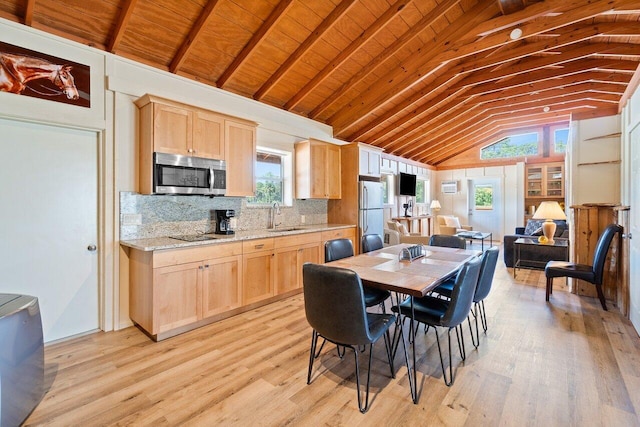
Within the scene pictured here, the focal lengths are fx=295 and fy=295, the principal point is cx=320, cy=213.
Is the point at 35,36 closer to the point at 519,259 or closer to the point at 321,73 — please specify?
the point at 321,73

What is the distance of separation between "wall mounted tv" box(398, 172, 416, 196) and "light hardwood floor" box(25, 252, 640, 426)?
5.36 meters

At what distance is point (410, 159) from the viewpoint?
8922 mm

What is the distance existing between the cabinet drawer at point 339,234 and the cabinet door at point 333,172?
0.66 meters

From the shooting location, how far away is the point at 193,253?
2877mm

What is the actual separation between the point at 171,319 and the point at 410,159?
309 inches

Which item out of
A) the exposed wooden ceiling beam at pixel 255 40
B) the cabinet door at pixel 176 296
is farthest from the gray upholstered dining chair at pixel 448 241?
the exposed wooden ceiling beam at pixel 255 40

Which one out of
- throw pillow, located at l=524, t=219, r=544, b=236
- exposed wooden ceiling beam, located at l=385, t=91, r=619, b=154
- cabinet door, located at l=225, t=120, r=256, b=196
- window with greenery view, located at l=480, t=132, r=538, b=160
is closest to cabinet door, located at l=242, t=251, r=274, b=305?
cabinet door, located at l=225, t=120, r=256, b=196

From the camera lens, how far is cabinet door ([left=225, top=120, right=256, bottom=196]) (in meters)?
3.52

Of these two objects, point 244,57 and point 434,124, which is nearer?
point 244,57

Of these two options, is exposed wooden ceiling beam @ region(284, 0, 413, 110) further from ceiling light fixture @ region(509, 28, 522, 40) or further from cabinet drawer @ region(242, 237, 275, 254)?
cabinet drawer @ region(242, 237, 275, 254)

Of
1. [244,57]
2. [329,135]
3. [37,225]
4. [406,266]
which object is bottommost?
[406,266]

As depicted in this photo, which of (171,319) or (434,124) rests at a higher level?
(434,124)

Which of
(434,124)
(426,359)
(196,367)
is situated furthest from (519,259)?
(196,367)

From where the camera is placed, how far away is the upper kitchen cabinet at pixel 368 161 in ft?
17.0
